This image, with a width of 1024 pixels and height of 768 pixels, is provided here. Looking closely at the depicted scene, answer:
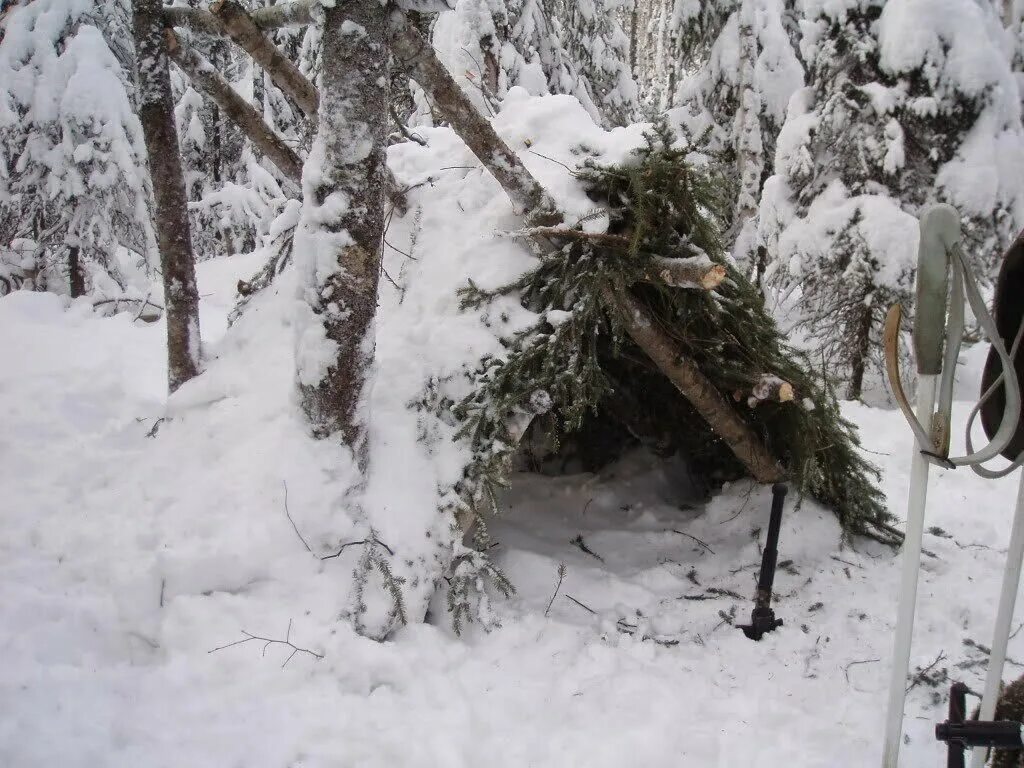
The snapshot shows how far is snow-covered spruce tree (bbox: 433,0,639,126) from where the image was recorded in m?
8.23

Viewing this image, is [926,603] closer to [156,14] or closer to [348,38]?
[348,38]

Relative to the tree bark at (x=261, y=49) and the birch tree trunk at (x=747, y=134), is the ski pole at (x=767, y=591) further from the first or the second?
the birch tree trunk at (x=747, y=134)

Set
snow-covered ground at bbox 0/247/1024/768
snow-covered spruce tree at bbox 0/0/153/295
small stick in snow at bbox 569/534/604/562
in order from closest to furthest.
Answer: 1. snow-covered ground at bbox 0/247/1024/768
2. small stick in snow at bbox 569/534/604/562
3. snow-covered spruce tree at bbox 0/0/153/295

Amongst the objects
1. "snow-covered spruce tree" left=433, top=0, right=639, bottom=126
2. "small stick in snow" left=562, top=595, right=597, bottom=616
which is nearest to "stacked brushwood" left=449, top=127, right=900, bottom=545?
"small stick in snow" left=562, top=595, right=597, bottom=616

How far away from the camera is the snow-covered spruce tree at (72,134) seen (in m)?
8.73

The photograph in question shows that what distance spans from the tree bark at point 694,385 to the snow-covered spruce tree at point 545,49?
2.44 meters

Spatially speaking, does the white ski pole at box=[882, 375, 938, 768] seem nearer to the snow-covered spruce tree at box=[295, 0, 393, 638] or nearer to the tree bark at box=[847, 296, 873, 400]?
the snow-covered spruce tree at box=[295, 0, 393, 638]

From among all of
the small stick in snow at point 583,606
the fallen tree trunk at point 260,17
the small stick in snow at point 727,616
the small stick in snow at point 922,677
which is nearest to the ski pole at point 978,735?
the small stick in snow at point 922,677

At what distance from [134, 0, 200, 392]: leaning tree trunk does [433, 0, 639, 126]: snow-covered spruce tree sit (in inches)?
87.5

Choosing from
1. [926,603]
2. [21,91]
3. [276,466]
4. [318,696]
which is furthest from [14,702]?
[21,91]

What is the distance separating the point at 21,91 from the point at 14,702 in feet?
31.5

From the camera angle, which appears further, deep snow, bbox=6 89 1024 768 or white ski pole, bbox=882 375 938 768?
deep snow, bbox=6 89 1024 768

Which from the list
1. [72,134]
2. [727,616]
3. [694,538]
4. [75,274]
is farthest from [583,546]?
[75,274]

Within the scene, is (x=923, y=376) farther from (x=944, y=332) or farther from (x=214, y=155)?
(x=214, y=155)
